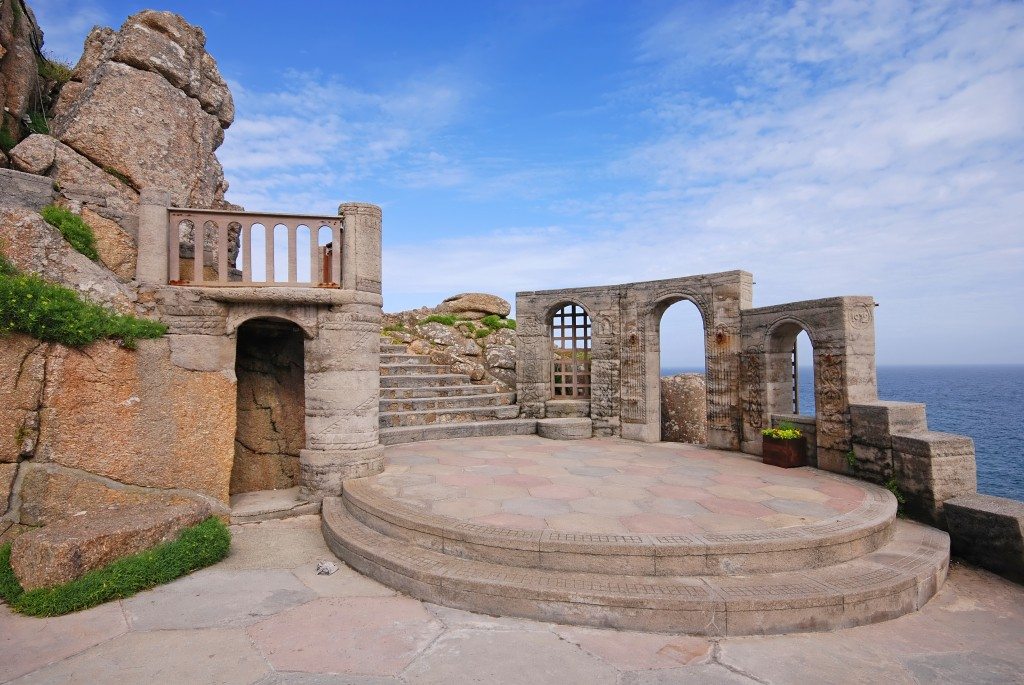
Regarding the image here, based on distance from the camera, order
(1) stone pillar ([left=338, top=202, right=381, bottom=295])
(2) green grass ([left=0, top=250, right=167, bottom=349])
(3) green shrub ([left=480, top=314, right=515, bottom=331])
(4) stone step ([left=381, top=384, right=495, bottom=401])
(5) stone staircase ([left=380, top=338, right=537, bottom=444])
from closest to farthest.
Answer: (2) green grass ([left=0, top=250, right=167, bottom=349]), (1) stone pillar ([left=338, top=202, right=381, bottom=295]), (5) stone staircase ([left=380, top=338, right=537, bottom=444]), (4) stone step ([left=381, top=384, right=495, bottom=401]), (3) green shrub ([left=480, top=314, right=515, bottom=331])

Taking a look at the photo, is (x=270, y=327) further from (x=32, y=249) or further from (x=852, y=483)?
(x=852, y=483)

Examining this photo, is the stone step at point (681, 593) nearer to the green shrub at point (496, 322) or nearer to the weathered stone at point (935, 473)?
the weathered stone at point (935, 473)

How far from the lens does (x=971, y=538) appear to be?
613 centimetres

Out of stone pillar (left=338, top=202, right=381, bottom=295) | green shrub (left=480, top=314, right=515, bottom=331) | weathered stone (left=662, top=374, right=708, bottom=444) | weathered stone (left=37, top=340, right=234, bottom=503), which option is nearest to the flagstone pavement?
weathered stone (left=37, top=340, right=234, bottom=503)

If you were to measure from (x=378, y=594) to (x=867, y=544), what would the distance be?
16.5 feet

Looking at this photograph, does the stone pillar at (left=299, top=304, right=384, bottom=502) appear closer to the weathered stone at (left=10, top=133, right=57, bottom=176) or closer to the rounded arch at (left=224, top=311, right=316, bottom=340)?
the rounded arch at (left=224, top=311, right=316, bottom=340)

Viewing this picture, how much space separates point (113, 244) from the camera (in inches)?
252

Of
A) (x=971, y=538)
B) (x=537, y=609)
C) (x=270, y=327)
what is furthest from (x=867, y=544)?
(x=270, y=327)

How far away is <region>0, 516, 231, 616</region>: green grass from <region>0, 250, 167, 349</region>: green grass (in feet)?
7.05

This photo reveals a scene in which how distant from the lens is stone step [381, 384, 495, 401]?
12005 millimetres

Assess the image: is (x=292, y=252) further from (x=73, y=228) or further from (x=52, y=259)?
(x=52, y=259)

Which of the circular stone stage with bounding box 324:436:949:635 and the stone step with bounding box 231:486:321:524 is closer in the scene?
the circular stone stage with bounding box 324:436:949:635

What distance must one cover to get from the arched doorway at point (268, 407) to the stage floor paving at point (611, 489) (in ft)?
5.35

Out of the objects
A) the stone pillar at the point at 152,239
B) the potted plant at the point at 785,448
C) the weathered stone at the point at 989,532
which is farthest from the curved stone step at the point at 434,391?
the weathered stone at the point at 989,532
